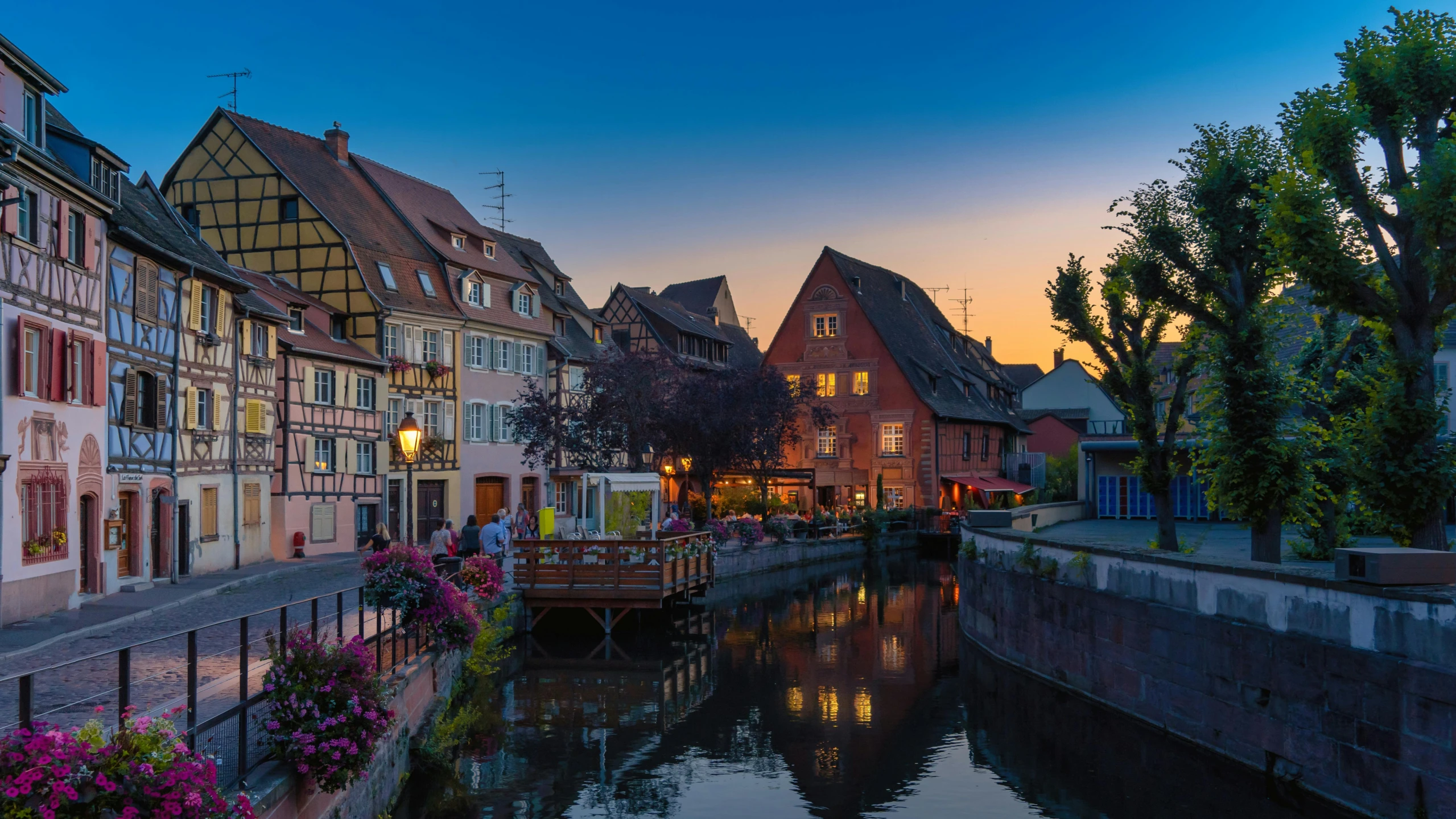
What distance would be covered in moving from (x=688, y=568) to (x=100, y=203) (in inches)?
541

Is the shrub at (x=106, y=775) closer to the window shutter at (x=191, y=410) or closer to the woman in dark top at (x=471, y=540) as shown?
the woman in dark top at (x=471, y=540)

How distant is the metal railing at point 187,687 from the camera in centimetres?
569

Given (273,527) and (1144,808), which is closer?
(1144,808)

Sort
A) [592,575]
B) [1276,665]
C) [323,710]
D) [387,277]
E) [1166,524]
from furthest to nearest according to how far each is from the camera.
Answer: [387,277]
[592,575]
[1166,524]
[1276,665]
[323,710]

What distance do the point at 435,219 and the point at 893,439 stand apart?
80.5 feet

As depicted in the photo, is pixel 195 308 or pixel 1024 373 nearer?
pixel 195 308

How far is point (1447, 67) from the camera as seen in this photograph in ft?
42.8

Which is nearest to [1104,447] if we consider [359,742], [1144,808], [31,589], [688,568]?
[688,568]

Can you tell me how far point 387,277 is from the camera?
38438 mm

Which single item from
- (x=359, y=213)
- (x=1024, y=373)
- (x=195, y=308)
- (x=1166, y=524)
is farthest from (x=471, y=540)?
(x=1024, y=373)

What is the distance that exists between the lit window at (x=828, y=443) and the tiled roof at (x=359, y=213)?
74.9 feet

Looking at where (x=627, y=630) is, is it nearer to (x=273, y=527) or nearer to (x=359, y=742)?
(x=273, y=527)

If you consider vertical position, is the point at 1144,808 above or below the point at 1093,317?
below

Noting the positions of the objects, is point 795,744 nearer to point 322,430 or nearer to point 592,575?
point 592,575
